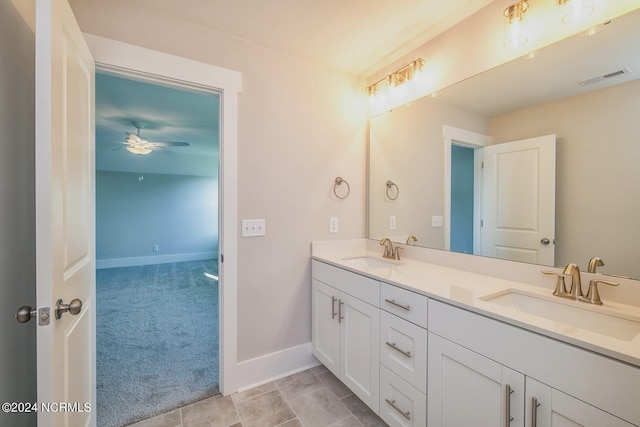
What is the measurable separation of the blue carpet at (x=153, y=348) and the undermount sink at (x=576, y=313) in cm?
190

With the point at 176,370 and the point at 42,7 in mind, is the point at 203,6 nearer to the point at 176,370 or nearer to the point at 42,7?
the point at 42,7

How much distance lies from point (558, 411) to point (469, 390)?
276 millimetres

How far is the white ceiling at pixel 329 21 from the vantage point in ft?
4.92

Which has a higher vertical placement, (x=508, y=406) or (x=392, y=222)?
(x=392, y=222)

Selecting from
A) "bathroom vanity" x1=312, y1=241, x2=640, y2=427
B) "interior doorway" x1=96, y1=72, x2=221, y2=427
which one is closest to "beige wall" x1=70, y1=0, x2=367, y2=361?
"interior doorway" x1=96, y1=72, x2=221, y2=427

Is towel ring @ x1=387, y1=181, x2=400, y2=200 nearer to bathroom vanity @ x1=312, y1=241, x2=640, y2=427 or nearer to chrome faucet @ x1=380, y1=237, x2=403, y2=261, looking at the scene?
chrome faucet @ x1=380, y1=237, x2=403, y2=261

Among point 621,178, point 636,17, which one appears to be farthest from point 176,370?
point 636,17

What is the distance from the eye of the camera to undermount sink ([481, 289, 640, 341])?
36.6 inches

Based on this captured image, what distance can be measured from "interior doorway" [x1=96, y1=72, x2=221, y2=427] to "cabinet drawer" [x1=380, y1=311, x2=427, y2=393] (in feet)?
4.09

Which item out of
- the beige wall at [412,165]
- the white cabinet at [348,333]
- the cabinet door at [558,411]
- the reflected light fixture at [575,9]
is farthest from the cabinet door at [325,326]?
the reflected light fixture at [575,9]

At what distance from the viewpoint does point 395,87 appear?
6.71 feet

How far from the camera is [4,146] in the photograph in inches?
38.6

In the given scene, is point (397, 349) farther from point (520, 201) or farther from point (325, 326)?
point (520, 201)

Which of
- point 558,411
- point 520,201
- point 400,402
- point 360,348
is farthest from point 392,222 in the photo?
point 558,411
